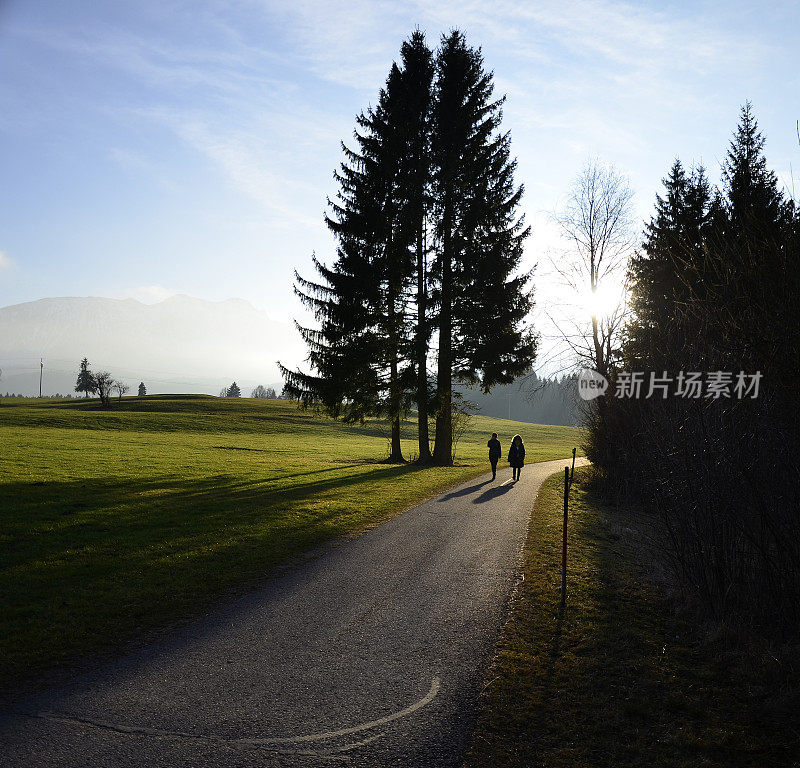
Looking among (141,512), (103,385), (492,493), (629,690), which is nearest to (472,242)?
(492,493)

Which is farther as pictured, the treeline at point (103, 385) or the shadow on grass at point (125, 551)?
the treeline at point (103, 385)

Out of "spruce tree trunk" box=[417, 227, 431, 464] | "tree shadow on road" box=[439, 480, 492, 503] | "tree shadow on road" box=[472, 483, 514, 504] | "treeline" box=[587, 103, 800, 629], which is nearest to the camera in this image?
"treeline" box=[587, 103, 800, 629]

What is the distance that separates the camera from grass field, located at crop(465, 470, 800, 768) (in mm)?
3977

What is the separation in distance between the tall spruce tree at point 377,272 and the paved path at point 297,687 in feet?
53.7

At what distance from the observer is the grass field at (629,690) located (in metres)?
3.98

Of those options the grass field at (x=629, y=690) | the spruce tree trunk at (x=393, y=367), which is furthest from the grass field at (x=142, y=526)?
the grass field at (x=629, y=690)

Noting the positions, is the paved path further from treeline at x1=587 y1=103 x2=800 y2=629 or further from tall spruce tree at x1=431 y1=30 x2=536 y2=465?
tall spruce tree at x1=431 y1=30 x2=536 y2=465

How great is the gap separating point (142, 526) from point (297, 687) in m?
8.33

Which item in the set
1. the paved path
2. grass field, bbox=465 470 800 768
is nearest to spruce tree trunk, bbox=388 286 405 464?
the paved path

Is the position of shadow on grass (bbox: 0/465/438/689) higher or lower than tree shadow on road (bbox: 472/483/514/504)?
higher

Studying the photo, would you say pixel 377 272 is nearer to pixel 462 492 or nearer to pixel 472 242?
pixel 472 242

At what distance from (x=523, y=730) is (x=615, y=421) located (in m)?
14.5

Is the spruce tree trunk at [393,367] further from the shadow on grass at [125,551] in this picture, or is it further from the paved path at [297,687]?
the paved path at [297,687]

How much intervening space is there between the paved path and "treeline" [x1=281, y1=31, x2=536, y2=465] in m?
16.3
